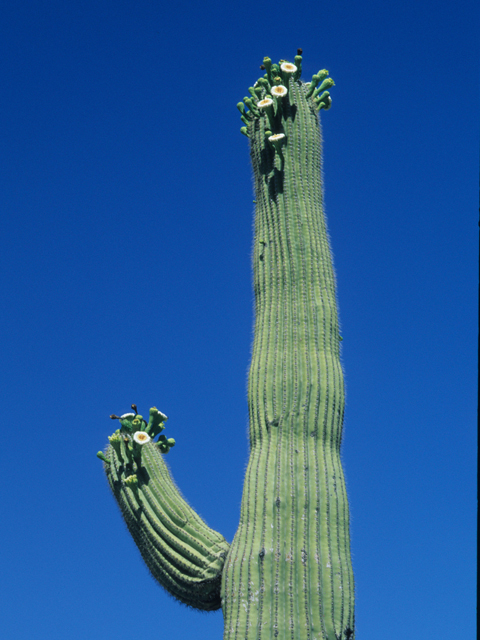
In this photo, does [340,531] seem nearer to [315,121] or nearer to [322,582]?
[322,582]

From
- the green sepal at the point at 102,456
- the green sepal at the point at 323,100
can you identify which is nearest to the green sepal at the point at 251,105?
the green sepal at the point at 323,100

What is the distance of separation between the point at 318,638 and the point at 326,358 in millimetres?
2057

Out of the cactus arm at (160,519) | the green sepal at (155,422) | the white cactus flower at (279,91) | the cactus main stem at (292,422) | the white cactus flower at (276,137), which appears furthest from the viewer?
the white cactus flower at (279,91)

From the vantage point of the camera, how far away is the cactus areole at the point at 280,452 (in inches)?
202

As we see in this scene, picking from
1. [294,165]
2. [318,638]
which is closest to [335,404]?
[318,638]

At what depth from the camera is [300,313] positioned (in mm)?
6082

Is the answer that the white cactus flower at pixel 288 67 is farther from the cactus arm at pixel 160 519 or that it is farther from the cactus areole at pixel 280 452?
the cactus arm at pixel 160 519

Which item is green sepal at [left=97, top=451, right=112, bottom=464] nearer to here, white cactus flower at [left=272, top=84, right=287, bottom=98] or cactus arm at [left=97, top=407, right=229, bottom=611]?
cactus arm at [left=97, top=407, right=229, bottom=611]

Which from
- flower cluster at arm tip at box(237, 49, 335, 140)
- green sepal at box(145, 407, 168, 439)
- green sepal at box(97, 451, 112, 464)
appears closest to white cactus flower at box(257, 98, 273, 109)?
flower cluster at arm tip at box(237, 49, 335, 140)

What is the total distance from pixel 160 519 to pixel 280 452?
1211 mm

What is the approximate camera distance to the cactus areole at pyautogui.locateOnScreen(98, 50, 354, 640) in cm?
512

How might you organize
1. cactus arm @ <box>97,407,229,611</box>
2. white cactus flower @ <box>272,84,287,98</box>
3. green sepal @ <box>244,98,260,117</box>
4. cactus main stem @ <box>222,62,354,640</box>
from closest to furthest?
cactus main stem @ <box>222,62,354,640</box> < cactus arm @ <box>97,407,229,611</box> < white cactus flower @ <box>272,84,287,98</box> < green sepal @ <box>244,98,260,117</box>

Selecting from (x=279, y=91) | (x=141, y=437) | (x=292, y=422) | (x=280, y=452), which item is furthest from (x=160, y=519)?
(x=279, y=91)

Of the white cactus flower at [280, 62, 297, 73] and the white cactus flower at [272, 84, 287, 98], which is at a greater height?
the white cactus flower at [280, 62, 297, 73]
